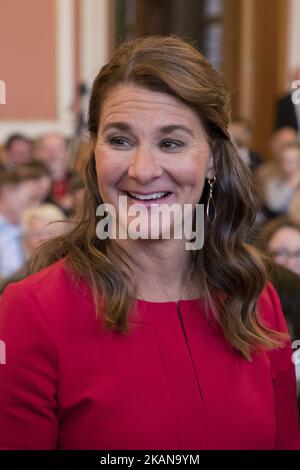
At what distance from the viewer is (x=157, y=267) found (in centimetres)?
154

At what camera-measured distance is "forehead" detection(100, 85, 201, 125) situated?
55.7 inches

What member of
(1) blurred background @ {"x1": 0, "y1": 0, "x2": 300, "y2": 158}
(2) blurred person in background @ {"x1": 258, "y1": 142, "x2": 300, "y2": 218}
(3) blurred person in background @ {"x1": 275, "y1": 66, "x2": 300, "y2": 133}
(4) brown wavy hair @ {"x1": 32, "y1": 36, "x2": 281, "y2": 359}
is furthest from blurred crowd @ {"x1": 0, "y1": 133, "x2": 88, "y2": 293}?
(3) blurred person in background @ {"x1": 275, "y1": 66, "x2": 300, "y2": 133}

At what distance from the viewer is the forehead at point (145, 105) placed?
1.42 metres

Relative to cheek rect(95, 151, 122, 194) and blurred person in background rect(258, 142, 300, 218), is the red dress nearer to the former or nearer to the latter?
cheek rect(95, 151, 122, 194)

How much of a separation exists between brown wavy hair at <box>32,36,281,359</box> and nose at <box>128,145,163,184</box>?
0.11 metres

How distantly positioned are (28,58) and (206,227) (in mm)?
5177

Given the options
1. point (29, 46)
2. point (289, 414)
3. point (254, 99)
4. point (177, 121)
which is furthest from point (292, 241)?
point (254, 99)

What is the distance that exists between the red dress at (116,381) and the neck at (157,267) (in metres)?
0.03

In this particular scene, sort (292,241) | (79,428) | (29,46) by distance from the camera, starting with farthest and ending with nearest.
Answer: (29,46)
(292,241)
(79,428)

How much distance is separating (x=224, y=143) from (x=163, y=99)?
200 mm

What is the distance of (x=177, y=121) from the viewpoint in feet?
4.68

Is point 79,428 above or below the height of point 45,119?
below
